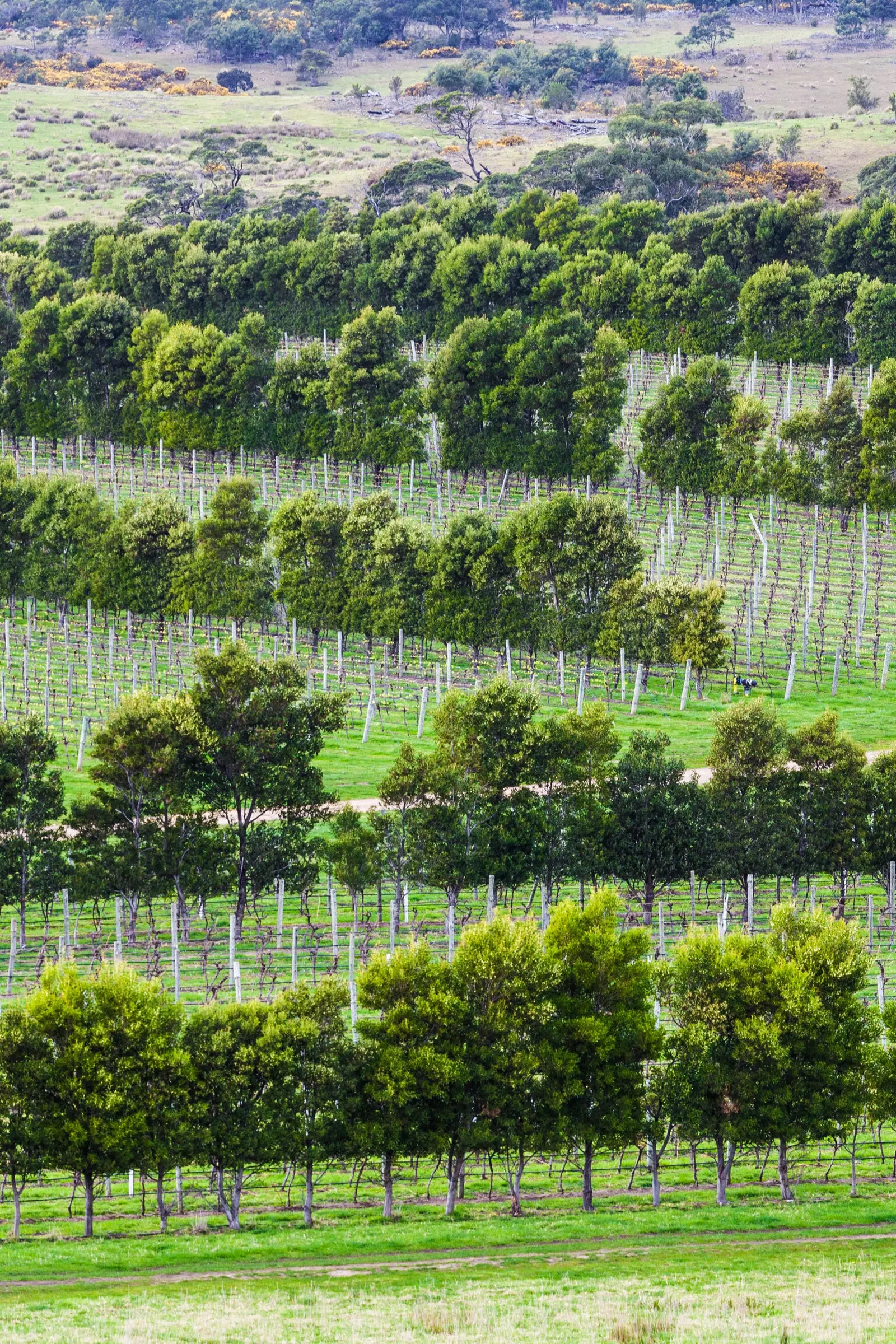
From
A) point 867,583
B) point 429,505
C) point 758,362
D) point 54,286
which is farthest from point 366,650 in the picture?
point 54,286

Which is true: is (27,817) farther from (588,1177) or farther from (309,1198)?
(588,1177)

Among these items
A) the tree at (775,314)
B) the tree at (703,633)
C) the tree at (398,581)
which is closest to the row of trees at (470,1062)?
the tree at (703,633)

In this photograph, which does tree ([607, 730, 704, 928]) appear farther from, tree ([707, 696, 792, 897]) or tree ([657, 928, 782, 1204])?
tree ([657, 928, 782, 1204])

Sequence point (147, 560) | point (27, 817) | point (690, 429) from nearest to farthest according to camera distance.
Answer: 1. point (27, 817)
2. point (147, 560)
3. point (690, 429)

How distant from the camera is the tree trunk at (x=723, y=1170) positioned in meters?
69.2

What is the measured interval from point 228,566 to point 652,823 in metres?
39.6

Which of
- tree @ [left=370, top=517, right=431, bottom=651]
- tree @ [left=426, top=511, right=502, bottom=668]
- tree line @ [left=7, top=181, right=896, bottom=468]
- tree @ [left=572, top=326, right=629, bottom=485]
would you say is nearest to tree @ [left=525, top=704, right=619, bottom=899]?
tree @ [left=426, top=511, right=502, bottom=668]

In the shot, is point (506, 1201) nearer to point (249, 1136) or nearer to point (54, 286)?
point (249, 1136)

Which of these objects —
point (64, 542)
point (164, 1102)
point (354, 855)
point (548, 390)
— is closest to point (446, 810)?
point (354, 855)

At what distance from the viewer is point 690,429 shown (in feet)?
422

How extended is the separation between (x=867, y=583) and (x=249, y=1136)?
69.1 metres

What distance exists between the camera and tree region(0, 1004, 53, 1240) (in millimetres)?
66062

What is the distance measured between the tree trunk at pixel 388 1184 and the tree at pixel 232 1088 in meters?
4.42

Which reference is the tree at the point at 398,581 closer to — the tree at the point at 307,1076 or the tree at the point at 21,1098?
the tree at the point at 307,1076
